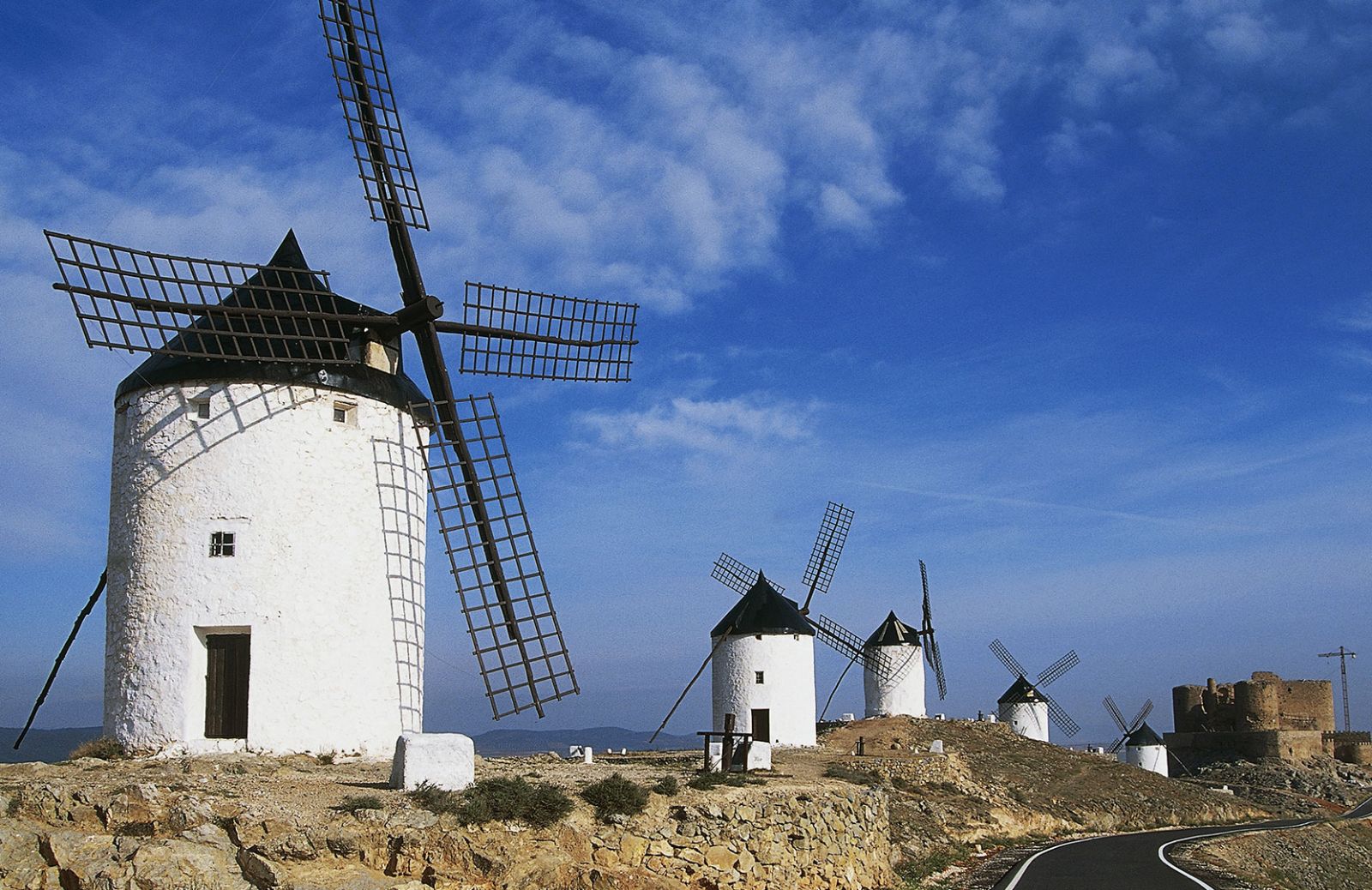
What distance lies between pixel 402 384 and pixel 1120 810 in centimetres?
2336

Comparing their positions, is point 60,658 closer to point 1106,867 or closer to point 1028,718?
point 1106,867

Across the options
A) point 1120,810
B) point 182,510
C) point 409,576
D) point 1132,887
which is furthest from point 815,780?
point 1120,810

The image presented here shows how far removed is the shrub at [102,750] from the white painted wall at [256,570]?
199 millimetres

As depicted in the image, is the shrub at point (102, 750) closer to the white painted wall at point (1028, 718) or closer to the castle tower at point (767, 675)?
the castle tower at point (767, 675)

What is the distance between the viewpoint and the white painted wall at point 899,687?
1689 inches

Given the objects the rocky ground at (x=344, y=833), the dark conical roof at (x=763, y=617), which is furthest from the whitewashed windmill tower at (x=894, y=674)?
the rocky ground at (x=344, y=833)

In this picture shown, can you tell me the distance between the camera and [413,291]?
18.4 m

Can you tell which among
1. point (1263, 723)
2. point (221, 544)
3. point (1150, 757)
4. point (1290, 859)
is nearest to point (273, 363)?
point (221, 544)

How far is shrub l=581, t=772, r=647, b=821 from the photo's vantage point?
13.9 meters

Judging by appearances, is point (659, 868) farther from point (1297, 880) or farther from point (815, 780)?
point (1297, 880)

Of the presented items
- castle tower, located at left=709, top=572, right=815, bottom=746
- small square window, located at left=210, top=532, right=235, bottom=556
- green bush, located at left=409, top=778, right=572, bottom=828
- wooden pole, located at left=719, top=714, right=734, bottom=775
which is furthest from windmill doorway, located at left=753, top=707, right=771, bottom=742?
green bush, located at left=409, top=778, right=572, bottom=828

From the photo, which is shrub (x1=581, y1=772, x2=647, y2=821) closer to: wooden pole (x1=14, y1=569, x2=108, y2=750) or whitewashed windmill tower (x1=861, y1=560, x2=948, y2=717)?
wooden pole (x1=14, y1=569, x2=108, y2=750)

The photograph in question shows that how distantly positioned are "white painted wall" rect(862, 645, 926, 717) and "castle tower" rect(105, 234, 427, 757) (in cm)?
2842

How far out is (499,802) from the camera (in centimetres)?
1305
